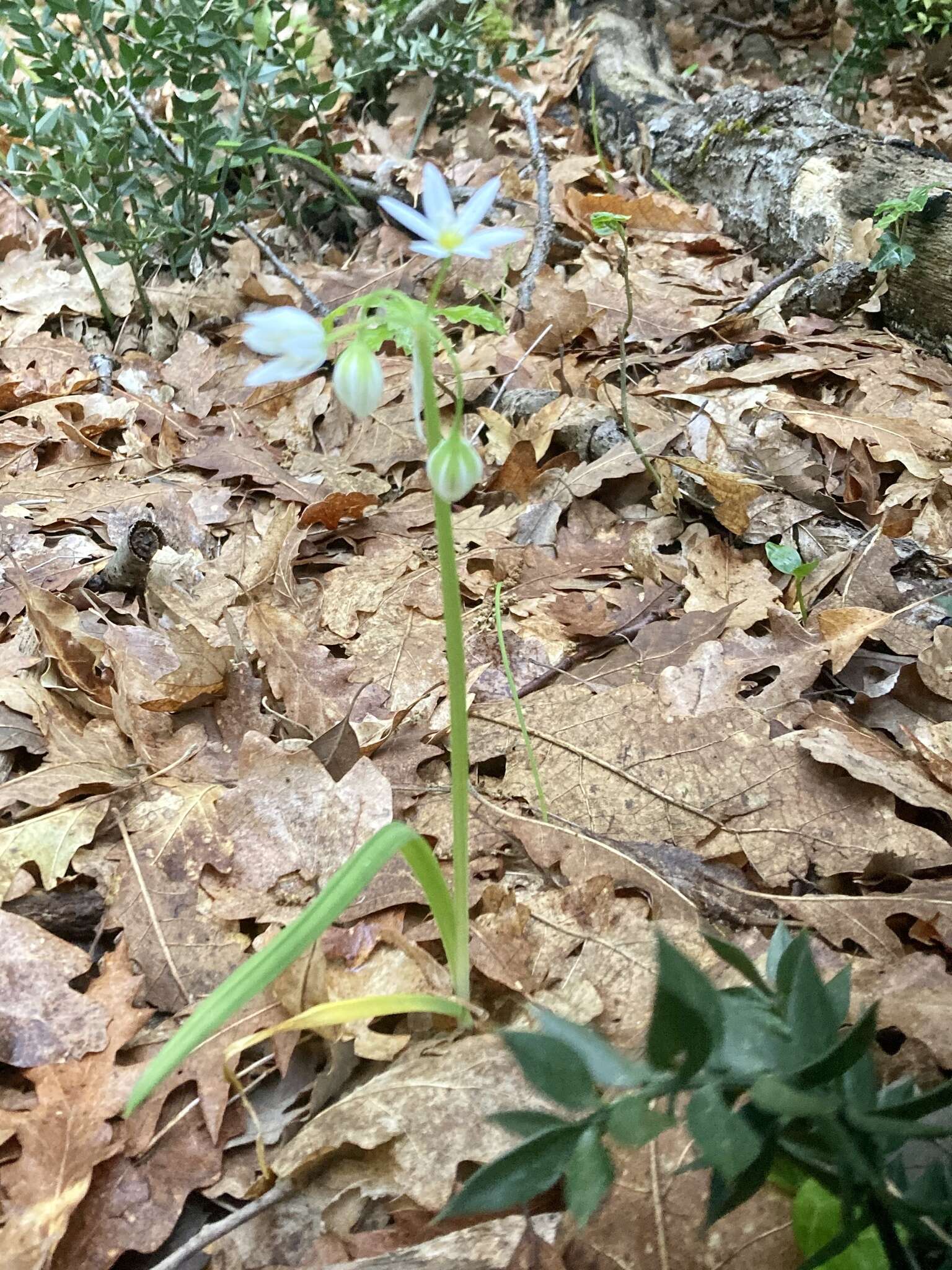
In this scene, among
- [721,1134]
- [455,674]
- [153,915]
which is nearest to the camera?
[721,1134]

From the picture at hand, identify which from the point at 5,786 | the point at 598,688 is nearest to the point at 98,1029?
the point at 5,786

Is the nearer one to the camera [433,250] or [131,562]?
[433,250]

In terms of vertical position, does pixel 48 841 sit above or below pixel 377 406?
below

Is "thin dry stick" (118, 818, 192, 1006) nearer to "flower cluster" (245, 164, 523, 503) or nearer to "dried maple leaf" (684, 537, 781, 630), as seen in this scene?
"flower cluster" (245, 164, 523, 503)

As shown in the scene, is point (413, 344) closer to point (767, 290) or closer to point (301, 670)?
point (301, 670)

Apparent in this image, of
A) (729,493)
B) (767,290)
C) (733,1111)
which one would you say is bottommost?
(729,493)

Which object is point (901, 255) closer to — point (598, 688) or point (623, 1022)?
point (598, 688)

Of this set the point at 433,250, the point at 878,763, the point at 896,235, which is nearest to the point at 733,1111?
the point at 433,250
